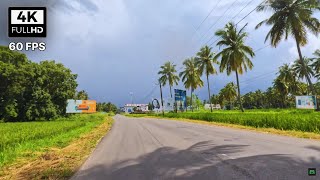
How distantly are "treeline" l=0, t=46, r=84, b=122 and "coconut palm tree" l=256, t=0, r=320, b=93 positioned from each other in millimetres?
44280

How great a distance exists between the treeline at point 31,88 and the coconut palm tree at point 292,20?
44.3m

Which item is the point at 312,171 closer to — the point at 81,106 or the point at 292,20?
the point at 292,20

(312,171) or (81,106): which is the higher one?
(81,106)

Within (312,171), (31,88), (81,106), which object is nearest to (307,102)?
(312,171)

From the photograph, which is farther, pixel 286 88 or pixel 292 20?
pixel 286 88

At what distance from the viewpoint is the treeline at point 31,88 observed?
56.8m

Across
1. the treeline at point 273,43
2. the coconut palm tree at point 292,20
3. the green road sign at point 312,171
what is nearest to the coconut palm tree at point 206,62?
the treeline at point 273,43

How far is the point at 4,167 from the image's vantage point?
10.5 meters

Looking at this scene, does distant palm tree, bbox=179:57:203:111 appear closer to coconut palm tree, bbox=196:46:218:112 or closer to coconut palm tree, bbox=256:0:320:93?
coconut palm tree, bbox=196:46:218:112

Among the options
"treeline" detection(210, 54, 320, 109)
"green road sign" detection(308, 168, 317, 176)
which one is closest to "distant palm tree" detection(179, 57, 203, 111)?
"treeline" detection(210, 54, 320, 109)

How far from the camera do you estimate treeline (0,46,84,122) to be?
5681 cm

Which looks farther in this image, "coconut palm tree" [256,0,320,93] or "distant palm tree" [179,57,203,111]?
"distant palm tree" [179,57,203,111]

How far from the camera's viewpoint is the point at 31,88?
208 ft

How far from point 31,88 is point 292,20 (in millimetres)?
51468
